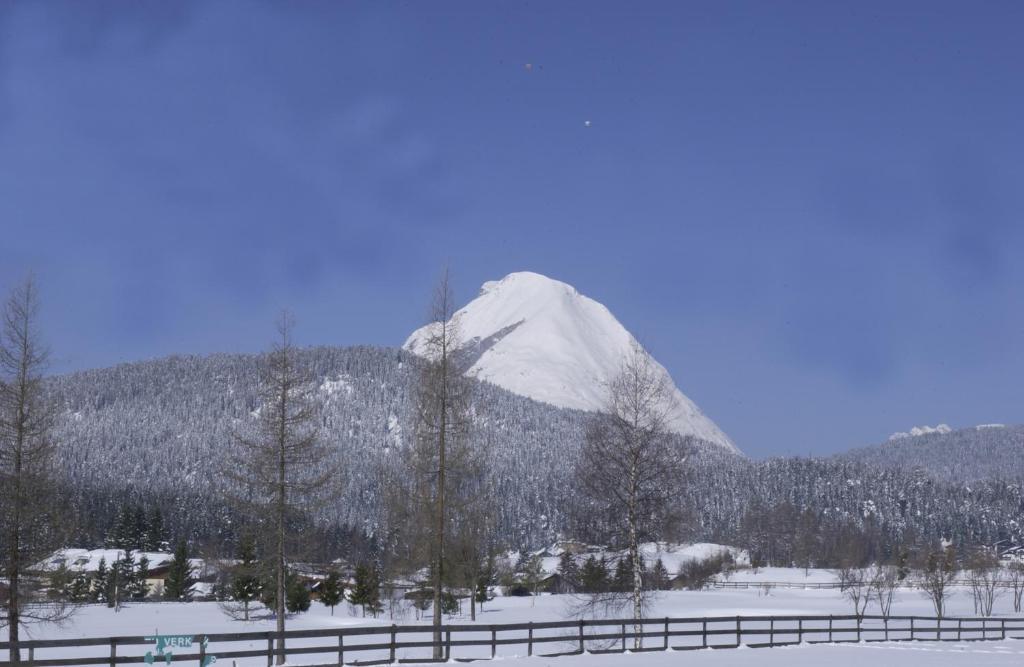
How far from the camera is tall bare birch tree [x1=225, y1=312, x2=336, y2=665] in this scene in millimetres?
31906

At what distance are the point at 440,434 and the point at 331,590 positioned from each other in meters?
60.4

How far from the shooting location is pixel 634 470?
2973 centimetres

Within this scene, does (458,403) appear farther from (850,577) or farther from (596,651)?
(850,577)

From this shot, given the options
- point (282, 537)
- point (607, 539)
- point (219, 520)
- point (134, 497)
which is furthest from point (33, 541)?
point (134, 497)

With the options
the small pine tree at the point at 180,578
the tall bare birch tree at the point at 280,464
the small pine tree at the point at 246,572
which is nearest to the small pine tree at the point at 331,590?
the small pine tree at the point at 246,572

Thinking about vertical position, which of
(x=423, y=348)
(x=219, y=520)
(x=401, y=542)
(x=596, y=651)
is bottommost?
(x=219, y=520)

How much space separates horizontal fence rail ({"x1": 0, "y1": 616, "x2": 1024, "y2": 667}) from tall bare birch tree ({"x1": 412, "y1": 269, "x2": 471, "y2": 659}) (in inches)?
117

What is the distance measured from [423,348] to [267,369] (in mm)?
5355

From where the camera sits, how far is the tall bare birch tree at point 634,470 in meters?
29.7

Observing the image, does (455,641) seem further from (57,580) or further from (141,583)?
(141,583)

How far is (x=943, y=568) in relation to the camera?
75.7 m

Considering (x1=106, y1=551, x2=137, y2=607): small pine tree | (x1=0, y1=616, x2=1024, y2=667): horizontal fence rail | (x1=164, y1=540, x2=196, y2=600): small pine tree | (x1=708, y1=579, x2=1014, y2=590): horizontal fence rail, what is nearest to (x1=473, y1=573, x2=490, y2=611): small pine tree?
(x1=164, y1=540, x2=196, y2=600): small pine tree

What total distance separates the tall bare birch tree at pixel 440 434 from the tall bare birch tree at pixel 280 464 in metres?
3.27

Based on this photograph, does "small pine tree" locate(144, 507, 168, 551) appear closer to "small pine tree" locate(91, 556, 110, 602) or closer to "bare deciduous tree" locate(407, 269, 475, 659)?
"small pine tree" locate(91, 556, 110, 602)
